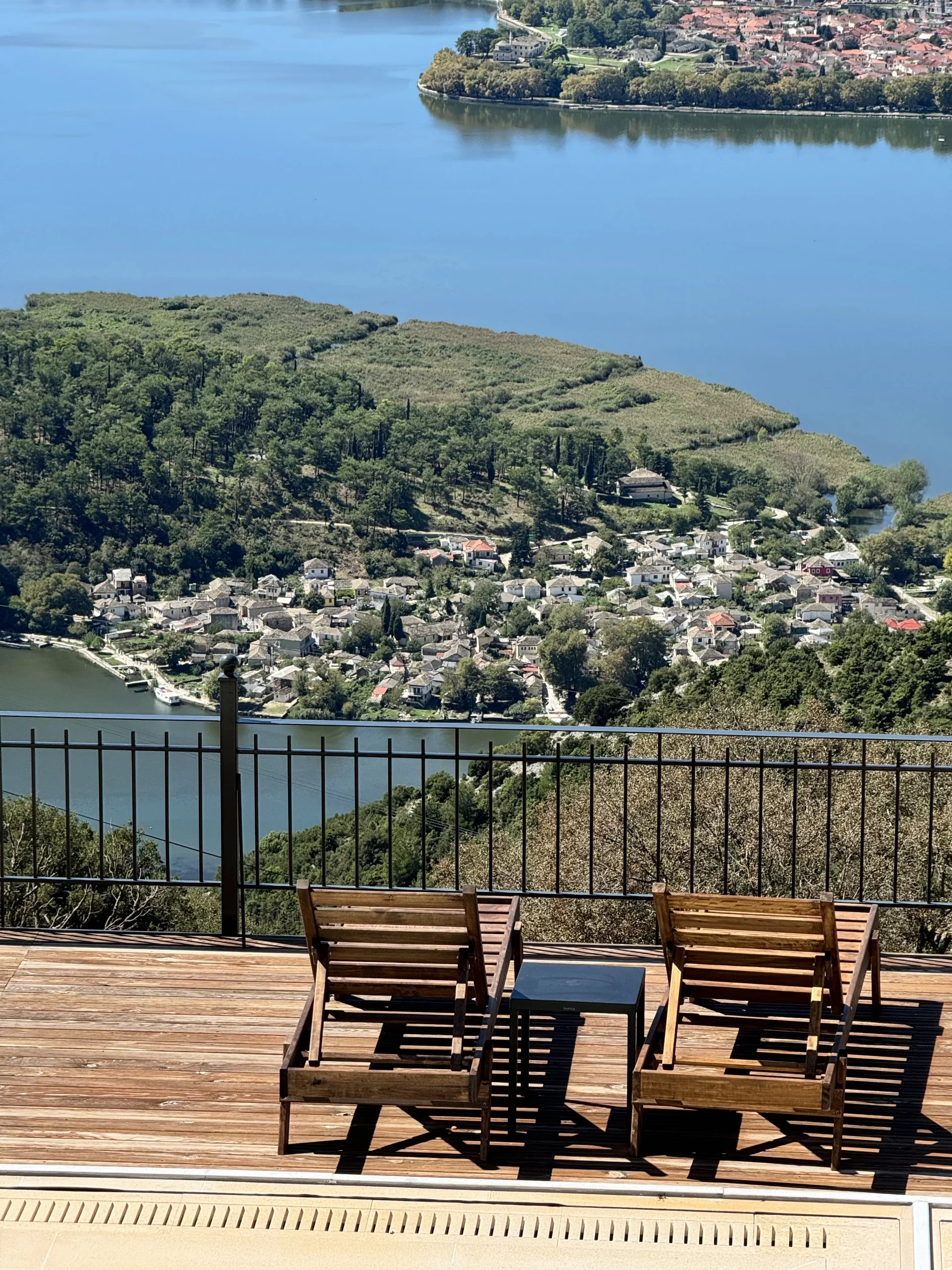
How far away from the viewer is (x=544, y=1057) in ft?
12.6

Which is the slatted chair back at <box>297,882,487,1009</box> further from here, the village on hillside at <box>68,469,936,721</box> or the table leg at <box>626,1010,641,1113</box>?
the village on hillside at <box>68,469,936,721</box>

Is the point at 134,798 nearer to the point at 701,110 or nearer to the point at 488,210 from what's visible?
the point at 488,210

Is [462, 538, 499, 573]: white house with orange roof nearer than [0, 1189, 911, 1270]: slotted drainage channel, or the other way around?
[0, 1189, 911, 1270]: slotted drainage channel

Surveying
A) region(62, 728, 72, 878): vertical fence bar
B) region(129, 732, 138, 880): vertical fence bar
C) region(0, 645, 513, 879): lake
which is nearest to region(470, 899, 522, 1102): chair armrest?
region(129, 732, 138, 880): vertical fence bar

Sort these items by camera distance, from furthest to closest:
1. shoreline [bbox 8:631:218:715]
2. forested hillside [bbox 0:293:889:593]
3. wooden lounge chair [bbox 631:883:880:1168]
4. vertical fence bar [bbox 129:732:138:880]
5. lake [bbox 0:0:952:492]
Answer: lake [bbox 0:0:952:492] → forested hillside [bbox 0:293:889:593] → shoreline [bbox 8:631:218:715] → vertical fence bar [bbox 129:732:138:880] → wooden lounge chair [bbox 631:883:880:1168]

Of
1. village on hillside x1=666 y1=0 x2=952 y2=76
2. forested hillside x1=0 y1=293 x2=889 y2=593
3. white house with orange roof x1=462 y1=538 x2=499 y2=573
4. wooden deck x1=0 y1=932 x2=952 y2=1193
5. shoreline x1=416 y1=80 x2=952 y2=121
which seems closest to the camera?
wooden deck x1=0 y1=932 x2=952 y2=1193

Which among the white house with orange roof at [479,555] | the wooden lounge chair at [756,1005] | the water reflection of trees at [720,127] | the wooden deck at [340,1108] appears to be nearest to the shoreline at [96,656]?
the white house with orange roof at [479,555]

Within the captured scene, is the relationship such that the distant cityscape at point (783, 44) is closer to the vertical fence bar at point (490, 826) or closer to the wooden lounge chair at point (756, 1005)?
the vertical fence bar at point (490, 826)

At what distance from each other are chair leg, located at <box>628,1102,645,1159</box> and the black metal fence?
1.08 m

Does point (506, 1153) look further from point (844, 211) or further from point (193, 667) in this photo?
point (844, 211)

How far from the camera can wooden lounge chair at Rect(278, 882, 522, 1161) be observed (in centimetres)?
331

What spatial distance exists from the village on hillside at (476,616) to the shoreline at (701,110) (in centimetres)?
4882

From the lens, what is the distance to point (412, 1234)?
2.61m

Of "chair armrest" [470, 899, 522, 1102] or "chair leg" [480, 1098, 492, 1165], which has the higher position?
"chair armrest" [470, 899, 522, 1102]
